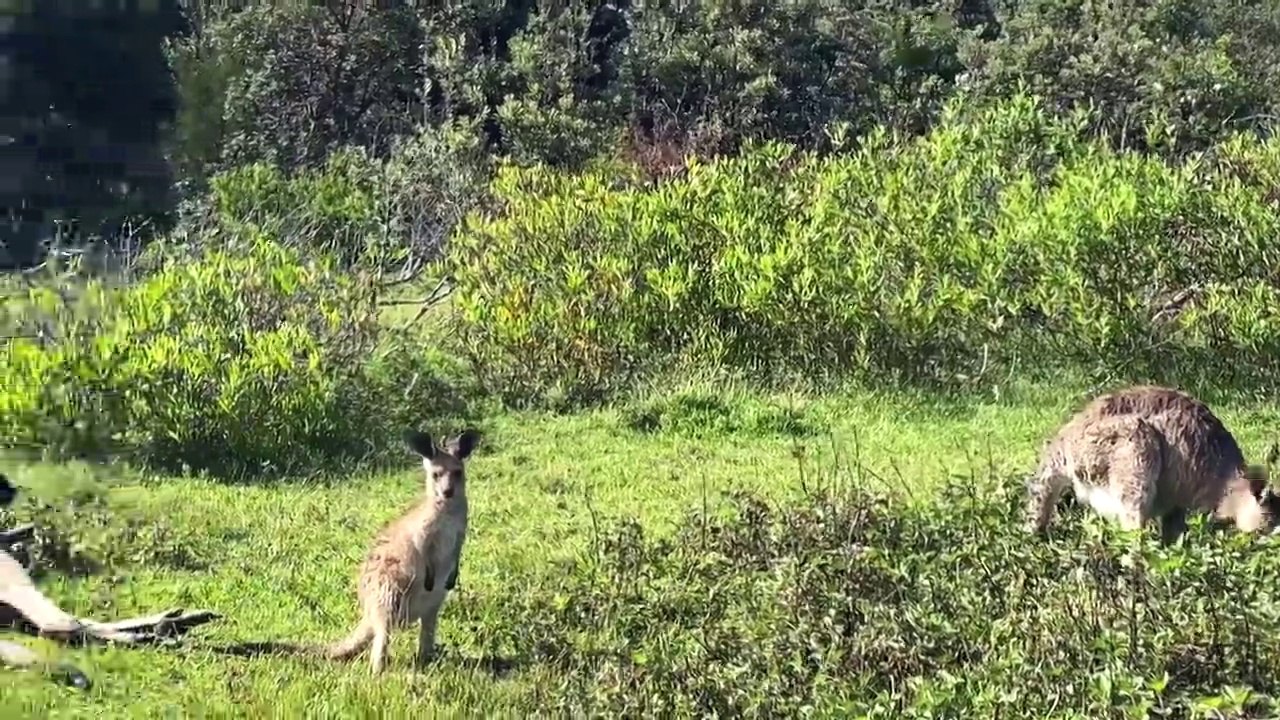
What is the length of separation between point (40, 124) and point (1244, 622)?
4.04 metres

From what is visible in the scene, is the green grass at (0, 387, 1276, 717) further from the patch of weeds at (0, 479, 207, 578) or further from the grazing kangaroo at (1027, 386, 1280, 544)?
the grazing kangaroo at (1027, 386, 1280, 544)

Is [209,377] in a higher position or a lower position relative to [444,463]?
lower

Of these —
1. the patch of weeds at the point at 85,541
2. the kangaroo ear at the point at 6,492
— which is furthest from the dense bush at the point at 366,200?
the kangaroo ear at the point at 6,492

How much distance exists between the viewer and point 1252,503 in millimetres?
6957

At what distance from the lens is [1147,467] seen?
7055 mm

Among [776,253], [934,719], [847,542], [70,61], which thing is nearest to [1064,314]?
[776,253]

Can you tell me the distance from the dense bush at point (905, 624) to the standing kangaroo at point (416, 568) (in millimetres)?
400

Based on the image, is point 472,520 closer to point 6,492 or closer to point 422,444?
point 422,444

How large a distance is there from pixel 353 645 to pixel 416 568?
368 mm

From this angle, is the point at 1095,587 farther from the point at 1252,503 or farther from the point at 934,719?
the point at 1252,503

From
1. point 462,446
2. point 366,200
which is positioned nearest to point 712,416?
point 462,446

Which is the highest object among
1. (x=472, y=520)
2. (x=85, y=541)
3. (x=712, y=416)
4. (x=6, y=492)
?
(x=6, y=492)

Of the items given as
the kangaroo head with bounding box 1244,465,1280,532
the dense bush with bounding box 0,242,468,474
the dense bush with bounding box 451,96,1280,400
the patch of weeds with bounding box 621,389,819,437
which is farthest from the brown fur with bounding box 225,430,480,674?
the dense bush with bounding box 451,96,1280,400

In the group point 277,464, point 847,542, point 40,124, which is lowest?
point 277,464
